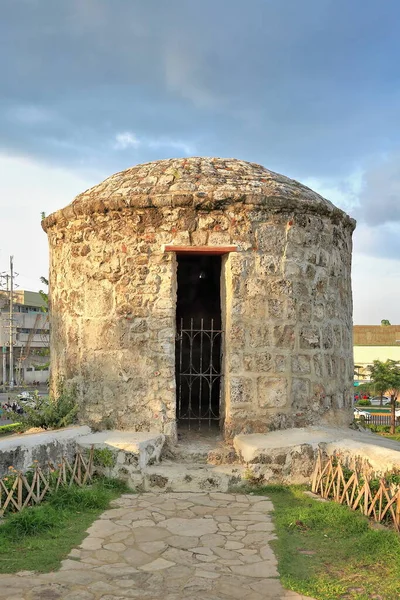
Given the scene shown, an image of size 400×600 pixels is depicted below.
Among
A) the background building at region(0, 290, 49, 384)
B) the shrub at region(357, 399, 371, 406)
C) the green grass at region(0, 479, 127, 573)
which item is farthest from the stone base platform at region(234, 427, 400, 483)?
the background building at region(0, 290, 49, 384)

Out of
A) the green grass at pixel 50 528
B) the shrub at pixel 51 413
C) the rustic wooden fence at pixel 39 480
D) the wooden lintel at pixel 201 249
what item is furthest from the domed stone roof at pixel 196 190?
the green grass at pixel 50 528

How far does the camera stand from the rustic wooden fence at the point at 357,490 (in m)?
4.59

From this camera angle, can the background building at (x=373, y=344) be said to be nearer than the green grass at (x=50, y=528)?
No

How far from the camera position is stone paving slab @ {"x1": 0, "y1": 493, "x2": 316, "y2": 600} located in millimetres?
3459

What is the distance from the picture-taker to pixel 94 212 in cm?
708

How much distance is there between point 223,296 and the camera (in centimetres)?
704

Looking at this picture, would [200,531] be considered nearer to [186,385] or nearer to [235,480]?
[235,480]

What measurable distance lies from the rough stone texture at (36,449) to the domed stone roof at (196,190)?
2610mm

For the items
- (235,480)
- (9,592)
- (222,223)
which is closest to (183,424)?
(235,480)

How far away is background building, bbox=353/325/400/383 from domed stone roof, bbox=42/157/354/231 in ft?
108

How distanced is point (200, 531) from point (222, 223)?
11.2 feet

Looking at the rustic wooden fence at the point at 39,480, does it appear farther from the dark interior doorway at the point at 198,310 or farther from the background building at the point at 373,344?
the background building at the point at 373,344

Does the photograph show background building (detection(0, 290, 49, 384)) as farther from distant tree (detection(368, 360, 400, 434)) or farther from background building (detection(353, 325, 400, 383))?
background building (detection(353, 325, 400, 383))

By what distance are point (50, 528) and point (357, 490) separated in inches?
97.1
